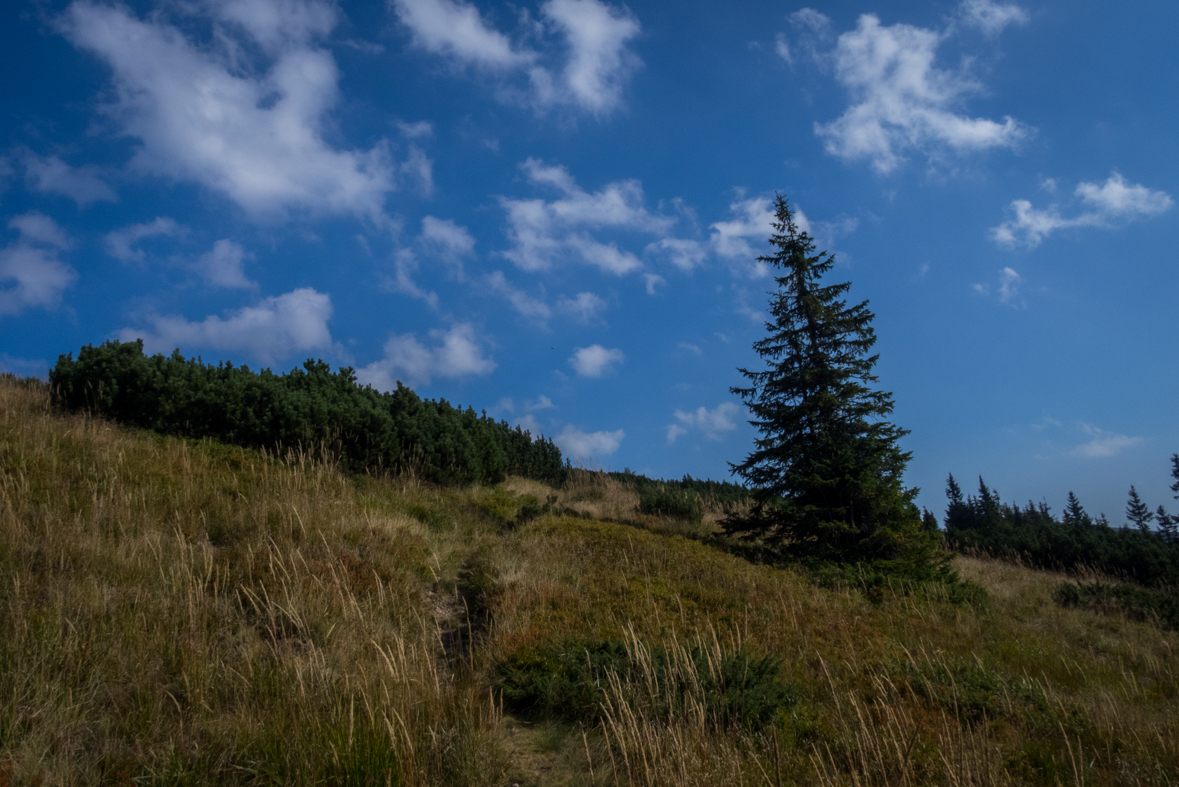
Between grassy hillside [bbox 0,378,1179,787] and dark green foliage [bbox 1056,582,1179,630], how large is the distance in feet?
3.30

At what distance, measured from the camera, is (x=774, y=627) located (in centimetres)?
618

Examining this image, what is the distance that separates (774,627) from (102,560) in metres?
6.89

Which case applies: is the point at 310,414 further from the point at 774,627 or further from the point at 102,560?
the point at 774,627

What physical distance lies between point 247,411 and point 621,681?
10664 millimetres

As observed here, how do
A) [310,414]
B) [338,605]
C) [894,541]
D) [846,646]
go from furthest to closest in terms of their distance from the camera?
[310,414], [894,541], [846,646], [338,605]

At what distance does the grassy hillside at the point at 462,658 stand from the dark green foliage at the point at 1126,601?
1007mm

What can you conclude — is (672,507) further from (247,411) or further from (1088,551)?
(1088,551)

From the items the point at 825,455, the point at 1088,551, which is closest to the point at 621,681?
the point at 825,455

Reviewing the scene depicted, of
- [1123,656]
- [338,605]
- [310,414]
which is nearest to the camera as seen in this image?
[338,605]

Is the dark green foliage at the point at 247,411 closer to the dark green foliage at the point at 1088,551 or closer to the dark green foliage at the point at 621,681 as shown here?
the dark green foliage at the point at 621,681

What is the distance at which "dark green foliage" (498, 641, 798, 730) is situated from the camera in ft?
12.7

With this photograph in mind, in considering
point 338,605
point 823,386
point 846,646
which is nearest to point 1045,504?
point 823,386

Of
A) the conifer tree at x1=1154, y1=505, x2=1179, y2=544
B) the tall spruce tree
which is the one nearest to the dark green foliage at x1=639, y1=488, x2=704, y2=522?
the tall spruce tree

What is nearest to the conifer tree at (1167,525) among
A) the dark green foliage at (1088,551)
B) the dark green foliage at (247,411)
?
the dark green foliage at (1088,551)
